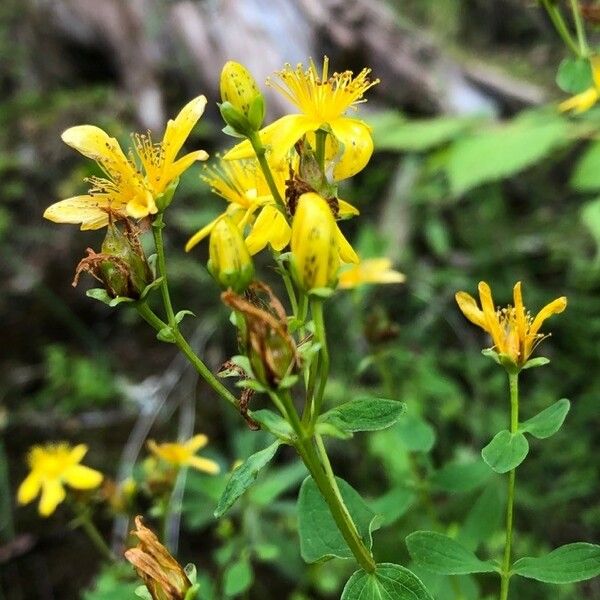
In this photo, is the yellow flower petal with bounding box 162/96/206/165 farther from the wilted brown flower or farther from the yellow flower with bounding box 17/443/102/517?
the yellow flower with bounding box 17/443/102/517

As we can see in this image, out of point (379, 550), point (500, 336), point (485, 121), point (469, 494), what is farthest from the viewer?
point (485, 121)

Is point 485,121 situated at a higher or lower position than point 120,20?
lower

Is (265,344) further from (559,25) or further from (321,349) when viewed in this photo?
(559,25)

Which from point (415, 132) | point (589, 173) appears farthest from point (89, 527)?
point (415, 132)

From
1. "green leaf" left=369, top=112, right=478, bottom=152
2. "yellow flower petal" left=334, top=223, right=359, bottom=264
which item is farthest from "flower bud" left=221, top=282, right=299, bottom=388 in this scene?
"green leaf" left=369, top=112, right=478, bottom=152

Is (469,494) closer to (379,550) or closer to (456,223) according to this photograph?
(379,550)

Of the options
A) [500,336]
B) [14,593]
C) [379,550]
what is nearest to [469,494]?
[379,550]

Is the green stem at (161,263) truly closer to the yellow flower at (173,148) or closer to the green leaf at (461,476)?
the yellow flower at (173,148)
